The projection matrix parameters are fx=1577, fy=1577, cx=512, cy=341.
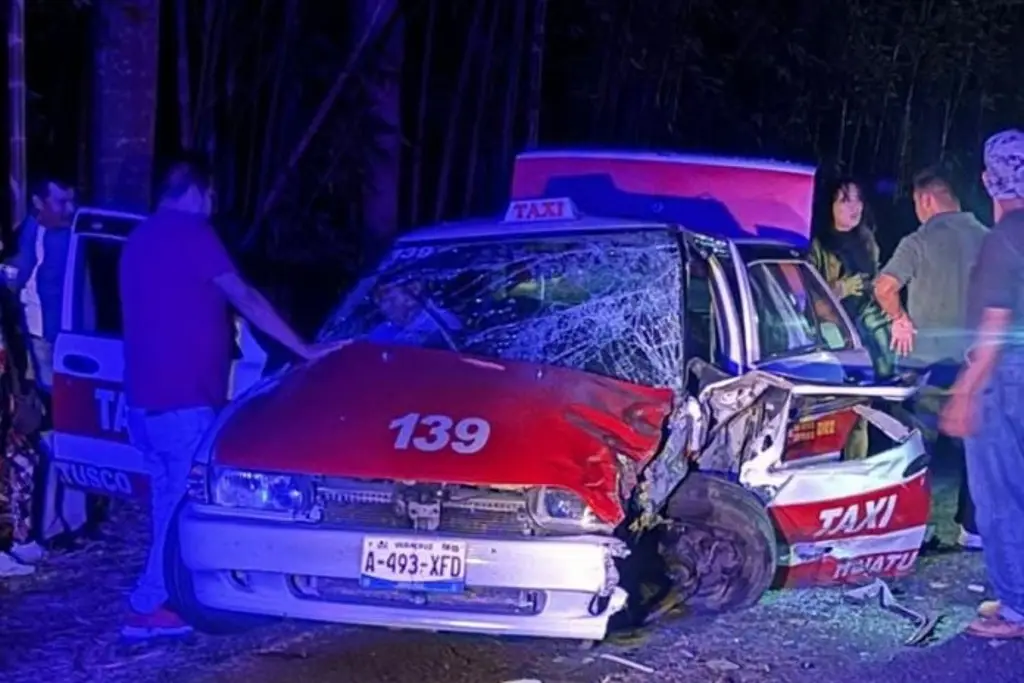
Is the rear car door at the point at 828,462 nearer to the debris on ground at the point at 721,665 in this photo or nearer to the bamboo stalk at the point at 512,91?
the debris on ground at the point at 721,665

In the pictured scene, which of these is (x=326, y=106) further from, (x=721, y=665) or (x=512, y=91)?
(x=721, y=665)

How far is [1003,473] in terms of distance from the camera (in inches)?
242

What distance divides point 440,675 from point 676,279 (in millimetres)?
1920

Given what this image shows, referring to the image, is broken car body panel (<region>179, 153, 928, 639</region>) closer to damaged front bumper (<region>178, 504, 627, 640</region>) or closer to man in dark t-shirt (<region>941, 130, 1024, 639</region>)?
damaged front bumper (<region>178, 504, 627, 640</region>)

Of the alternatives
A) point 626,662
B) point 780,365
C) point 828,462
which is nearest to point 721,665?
point 626,662

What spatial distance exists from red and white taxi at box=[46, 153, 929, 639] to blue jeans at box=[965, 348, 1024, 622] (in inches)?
18.5

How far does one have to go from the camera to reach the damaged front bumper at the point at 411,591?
5.29m

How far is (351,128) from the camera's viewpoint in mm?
12906

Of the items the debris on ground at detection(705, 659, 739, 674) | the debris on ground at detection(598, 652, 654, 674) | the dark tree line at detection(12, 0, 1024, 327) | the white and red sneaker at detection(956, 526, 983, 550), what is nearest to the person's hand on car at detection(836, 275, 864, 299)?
the white and red sneaker at detection(956, 526, 983, 550)

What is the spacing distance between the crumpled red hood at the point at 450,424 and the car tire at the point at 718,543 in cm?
44

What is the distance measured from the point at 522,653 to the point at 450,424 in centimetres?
95

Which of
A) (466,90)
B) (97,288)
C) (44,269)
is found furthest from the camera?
(466,90)

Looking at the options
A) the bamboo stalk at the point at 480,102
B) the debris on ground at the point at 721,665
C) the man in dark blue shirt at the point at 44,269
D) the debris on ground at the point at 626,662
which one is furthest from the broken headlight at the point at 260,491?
the bamboo stalk at the point at 480,102

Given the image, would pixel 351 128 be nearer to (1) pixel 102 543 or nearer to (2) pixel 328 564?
(1) pixel 102 543
